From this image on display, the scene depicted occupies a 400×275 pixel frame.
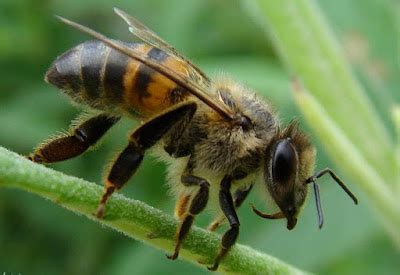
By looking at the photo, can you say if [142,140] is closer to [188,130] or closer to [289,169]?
[188,130]

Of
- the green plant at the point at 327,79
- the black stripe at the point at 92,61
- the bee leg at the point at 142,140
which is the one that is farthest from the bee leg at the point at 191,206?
the green plant at the point at 327,79

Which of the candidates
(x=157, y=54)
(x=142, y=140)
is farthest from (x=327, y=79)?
(x=142, y=140)

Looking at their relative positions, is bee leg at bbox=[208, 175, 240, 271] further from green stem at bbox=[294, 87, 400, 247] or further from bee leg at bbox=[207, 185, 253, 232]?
green stem at bbox=[294, 87, 400, 247]

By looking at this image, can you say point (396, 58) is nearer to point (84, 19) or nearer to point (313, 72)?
point (313, 72)

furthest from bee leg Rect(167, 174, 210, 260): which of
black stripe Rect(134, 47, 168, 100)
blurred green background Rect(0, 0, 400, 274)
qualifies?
blurred green background Rect(0, 0, 400, 274)

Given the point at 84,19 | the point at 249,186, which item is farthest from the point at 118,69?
the point at 84,19

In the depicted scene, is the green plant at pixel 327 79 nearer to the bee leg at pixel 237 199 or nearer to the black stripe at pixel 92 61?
the bee leg at pixel 237 199
